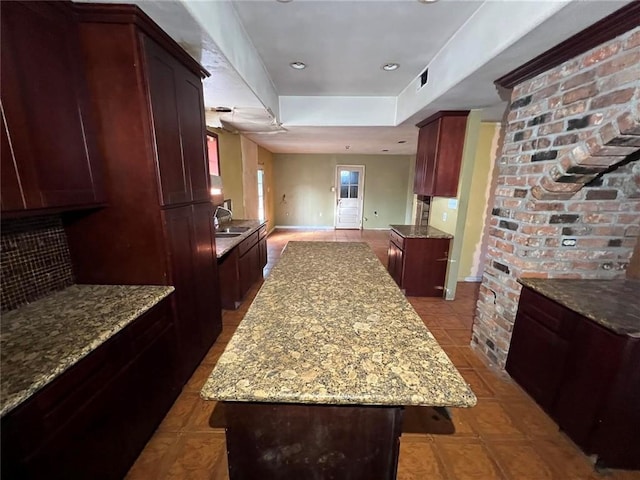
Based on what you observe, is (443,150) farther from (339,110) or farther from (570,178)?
(570,178)

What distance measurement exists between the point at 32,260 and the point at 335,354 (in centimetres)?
172

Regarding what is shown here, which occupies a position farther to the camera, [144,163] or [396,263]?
[396,263]

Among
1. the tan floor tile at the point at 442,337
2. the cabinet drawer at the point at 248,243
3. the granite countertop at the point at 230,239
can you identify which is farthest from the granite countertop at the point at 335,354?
the cabinet drawer at the point at 248,243

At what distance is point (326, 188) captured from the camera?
323 inches

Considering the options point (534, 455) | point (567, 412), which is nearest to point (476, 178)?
point (567, 412)

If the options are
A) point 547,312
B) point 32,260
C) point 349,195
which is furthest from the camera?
point 349,195

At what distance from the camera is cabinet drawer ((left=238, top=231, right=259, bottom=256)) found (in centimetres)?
322

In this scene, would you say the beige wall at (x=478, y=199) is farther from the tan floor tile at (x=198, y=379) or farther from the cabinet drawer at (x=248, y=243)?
the tan floor tile at (x=198, y=379)

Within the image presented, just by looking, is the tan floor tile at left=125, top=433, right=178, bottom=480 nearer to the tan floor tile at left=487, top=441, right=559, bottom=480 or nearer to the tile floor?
the tile floor

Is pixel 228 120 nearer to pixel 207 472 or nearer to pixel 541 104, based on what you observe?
pixel 541 104

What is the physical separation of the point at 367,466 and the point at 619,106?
6.64 feet

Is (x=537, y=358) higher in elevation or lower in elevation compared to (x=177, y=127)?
lower

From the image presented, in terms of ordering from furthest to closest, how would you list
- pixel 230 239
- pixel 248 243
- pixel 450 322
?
pixel 248 243 → pixel 230 239 → pixel 450 322

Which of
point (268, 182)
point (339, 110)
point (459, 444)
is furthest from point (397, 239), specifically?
point (268, 182)
